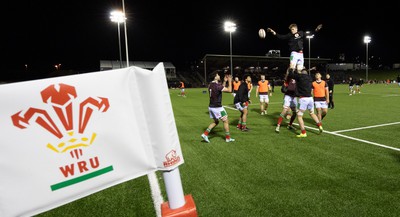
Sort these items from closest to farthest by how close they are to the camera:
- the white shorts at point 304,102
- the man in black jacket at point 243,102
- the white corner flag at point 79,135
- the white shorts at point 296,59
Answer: the white corner flag at point 79,135
the white shorts at point 304,102
the white shorts at point 296,59
the man in black jacket at point 243,102

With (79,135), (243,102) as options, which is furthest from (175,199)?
(243,102)

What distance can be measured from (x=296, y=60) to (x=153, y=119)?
8737 mm

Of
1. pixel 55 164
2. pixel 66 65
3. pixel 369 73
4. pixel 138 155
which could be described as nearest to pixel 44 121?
pixel 55 164

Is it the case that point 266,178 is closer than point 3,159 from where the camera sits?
No

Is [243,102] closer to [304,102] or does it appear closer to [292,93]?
[304,102]

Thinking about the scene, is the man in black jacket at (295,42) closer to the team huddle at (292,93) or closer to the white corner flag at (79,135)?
the team huddle at (292,93)

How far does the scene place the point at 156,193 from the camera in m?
4.20

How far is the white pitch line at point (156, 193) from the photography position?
3714 mm

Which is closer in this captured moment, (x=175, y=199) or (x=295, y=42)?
(x=175, y=199)

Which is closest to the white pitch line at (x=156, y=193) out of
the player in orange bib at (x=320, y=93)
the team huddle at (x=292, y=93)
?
the team huddle at (x=292, y=93)

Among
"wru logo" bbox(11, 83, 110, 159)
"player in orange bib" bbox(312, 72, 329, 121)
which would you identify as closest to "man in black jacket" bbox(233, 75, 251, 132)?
"player in orange bib" bbox(312, 72, 329, 121)

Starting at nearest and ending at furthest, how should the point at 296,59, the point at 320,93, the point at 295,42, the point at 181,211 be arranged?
the point at 181,211
the point at 295,42
the point at 296,59
the point at 320,93

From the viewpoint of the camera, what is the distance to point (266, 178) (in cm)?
472

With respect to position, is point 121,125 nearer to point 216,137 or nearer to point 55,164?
point 55,164
